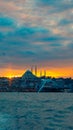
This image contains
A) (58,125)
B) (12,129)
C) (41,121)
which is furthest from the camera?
(41,121)

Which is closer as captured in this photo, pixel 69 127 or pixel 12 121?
pixel 69 127

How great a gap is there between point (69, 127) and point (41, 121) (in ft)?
19.7

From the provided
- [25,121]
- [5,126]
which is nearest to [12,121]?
[25,121]

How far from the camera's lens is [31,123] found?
48.5 meters

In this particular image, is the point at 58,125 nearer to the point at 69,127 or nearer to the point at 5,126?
the point at 69,127

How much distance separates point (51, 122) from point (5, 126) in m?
6.18

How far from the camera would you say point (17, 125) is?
4678cm

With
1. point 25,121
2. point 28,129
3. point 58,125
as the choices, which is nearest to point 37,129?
point 28,129

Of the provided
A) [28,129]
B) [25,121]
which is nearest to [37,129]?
[28,129]

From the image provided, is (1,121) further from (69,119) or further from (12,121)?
(69,119)

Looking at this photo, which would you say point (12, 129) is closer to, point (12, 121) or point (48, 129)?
point (48, 129)

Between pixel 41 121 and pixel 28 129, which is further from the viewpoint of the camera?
pixel 41 121

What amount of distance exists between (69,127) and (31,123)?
5244mm

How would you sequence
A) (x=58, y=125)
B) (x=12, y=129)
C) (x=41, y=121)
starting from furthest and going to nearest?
1. (x=41, y=121)
2. (x=58, y=125)
3. (x=12, y=129)
